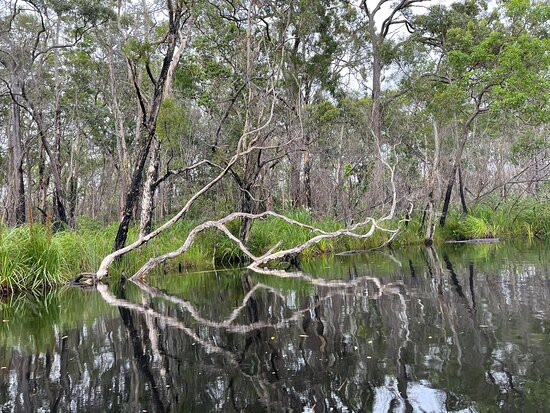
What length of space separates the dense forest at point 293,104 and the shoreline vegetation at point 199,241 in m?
0.09

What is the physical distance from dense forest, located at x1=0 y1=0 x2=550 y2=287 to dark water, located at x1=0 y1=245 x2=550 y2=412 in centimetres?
430

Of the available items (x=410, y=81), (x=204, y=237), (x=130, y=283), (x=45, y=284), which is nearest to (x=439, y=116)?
(x=410, y=81)

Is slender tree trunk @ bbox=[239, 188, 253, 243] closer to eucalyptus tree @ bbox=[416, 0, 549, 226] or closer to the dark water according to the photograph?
the dark water

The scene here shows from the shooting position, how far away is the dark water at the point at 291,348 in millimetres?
3258

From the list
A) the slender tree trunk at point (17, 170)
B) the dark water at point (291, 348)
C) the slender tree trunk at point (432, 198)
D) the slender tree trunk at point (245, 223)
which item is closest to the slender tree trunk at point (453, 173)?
the slender tree trunk at point (432, 198)

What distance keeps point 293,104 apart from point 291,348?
12.6m

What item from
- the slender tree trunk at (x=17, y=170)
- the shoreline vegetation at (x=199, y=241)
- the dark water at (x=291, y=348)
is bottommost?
the dark water at (x=291, y=348)

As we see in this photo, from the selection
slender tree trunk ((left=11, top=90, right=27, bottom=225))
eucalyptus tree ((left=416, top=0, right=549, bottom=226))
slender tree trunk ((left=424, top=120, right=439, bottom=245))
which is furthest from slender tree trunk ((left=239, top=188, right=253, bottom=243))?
slender tree trunk ((left=11, top=90, right=27, bottom=225))

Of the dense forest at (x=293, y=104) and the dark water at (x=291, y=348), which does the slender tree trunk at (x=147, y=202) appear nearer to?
the dense forest at (x=293, y=104)

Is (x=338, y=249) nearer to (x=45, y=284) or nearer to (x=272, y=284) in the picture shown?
(x=272, y=284)

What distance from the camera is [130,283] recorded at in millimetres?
9836

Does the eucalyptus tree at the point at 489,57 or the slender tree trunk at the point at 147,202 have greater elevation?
the eucalyptus tree at the point at 489,57

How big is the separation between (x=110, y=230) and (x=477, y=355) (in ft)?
31.7

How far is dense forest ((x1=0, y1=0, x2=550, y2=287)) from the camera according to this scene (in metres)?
Answer: 13.4
